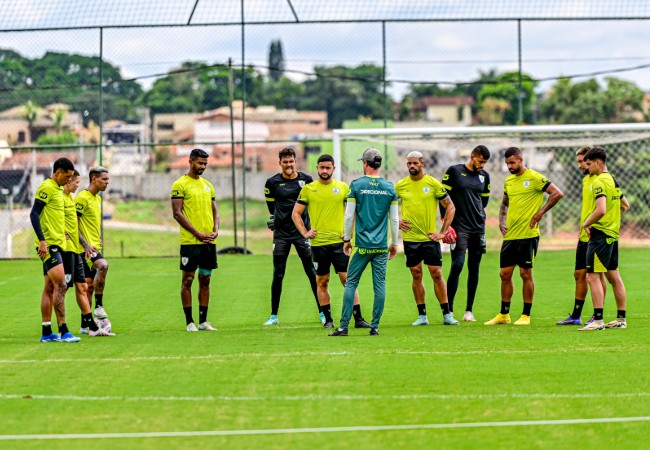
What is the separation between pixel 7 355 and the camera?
1196 cm

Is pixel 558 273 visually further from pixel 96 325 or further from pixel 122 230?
pixel 122 230

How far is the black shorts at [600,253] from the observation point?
1346 cm

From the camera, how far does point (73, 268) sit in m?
13.6

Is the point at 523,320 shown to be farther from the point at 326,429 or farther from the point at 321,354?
the point at 326,429

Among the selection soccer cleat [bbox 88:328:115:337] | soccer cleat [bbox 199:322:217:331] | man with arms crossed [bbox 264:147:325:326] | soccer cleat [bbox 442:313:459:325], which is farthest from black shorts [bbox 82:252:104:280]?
soccer cleat [bbox 442:313:459:325]

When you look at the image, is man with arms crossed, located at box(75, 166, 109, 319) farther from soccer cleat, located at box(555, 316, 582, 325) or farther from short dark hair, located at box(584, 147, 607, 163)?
short dark hair, located at box(584, 147, 607, 163)

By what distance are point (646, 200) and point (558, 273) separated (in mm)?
8242

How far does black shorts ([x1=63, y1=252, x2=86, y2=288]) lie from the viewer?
13.5m

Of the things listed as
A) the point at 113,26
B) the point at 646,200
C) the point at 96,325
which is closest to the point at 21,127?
the point at 113,26

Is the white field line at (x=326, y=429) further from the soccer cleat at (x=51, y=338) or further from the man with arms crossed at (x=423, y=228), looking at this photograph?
the man with arms crossed at (x=423, y=228)

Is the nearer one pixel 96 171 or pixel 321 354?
pixel 321 354

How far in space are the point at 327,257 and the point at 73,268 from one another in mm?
2951

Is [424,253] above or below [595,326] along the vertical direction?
above

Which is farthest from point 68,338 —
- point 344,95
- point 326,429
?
point 344,95
